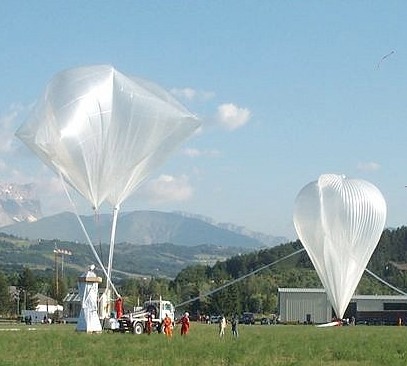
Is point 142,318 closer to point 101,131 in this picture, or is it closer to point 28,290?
point 101,131

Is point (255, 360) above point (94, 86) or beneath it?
beneath

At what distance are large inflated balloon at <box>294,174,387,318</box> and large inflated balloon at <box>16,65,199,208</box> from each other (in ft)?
77.1

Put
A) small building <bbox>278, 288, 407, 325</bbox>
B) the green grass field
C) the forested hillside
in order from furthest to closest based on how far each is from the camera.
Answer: the forested hillside < small building <bbox>278, 288, 407, 325</bbox> < the green grass field

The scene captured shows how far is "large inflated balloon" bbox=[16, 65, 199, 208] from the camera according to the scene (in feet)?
138

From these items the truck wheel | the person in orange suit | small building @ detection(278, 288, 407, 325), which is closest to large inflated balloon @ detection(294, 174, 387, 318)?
the person in orange suit

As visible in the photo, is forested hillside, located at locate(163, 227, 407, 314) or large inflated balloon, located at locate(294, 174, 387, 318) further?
forested hillside, located at locate(163, 227, 407, 314)

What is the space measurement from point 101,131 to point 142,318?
11.6 meters

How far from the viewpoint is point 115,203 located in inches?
1743

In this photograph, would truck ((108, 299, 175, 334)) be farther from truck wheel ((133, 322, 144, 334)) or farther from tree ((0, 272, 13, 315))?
tree ((0, 272, 13, 315))

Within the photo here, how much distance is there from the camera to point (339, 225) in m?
66.2

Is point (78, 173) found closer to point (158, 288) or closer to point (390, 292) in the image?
point (158, 288)

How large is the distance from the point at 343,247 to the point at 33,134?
1150 inches

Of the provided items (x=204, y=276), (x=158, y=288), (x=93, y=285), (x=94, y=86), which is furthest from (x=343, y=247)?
(x=204, y=276)

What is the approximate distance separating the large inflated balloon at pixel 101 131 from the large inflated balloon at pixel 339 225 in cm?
2349
